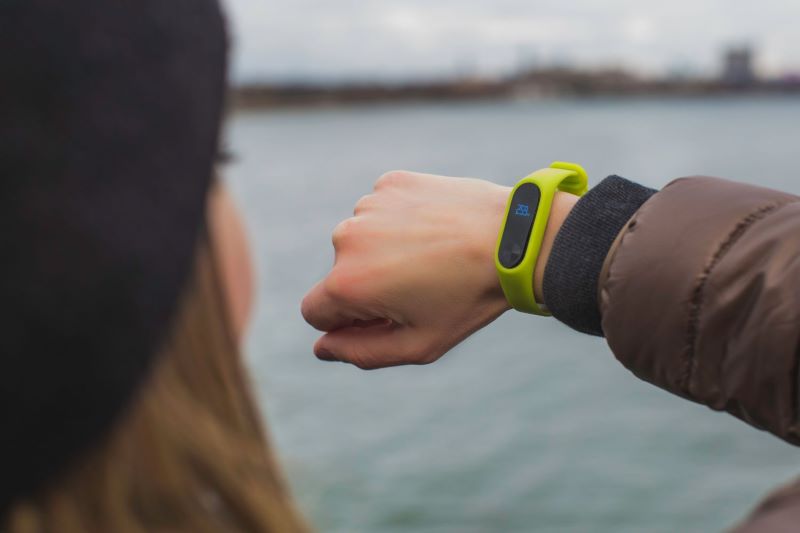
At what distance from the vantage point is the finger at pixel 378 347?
5.30 ft

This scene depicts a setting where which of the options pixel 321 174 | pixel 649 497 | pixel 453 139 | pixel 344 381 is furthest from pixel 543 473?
pixel 453 139

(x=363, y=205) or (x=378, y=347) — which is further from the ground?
(x=363, y=205)

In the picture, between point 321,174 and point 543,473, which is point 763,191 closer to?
point 543,473

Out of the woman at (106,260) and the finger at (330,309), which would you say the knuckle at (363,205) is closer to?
the finger at (330,309)

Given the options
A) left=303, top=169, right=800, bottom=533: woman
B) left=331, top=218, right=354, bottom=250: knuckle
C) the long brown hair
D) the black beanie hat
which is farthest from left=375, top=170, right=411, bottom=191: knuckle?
the black beanie hat

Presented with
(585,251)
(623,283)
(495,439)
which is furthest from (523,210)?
(495,439)

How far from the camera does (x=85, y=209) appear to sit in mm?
908

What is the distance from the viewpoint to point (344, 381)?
16.6 m

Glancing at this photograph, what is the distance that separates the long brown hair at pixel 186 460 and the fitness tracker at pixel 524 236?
0.53 meters

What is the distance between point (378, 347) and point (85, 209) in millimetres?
789

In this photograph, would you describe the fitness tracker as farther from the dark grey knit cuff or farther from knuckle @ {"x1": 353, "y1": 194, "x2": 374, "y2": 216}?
knuckle @ {"x1": 353, "y1": 194, "x2": 374, "y2": 216}

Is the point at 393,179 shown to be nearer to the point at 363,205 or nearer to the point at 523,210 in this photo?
→ the point at 363,205

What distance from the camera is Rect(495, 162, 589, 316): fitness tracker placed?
1.60m

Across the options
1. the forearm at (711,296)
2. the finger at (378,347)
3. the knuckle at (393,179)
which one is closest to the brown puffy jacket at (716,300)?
the forearm at (711,296)
